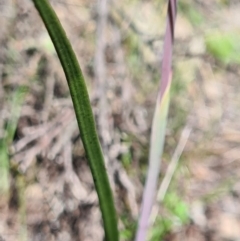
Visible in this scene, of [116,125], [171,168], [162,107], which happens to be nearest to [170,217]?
[171,168]

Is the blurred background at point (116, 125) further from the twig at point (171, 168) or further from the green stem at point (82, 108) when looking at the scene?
the green stem at point (82, 108)

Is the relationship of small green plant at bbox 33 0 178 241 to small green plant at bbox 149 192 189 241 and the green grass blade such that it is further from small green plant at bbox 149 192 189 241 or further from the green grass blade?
small green plant at bbox 149 192 189 241

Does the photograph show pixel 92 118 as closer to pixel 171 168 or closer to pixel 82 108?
pixel 82 108

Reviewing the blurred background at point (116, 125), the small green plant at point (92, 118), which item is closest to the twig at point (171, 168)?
the blurred background at point (116, 125)

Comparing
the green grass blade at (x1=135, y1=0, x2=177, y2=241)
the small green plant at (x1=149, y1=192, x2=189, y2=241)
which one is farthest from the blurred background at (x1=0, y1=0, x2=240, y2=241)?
the green grass blade at (x1=135, y1=0, x2=177, y2=241)

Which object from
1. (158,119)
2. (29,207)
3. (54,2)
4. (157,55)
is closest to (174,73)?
(157,55)

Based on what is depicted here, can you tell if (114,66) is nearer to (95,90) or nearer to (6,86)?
(95,90)
